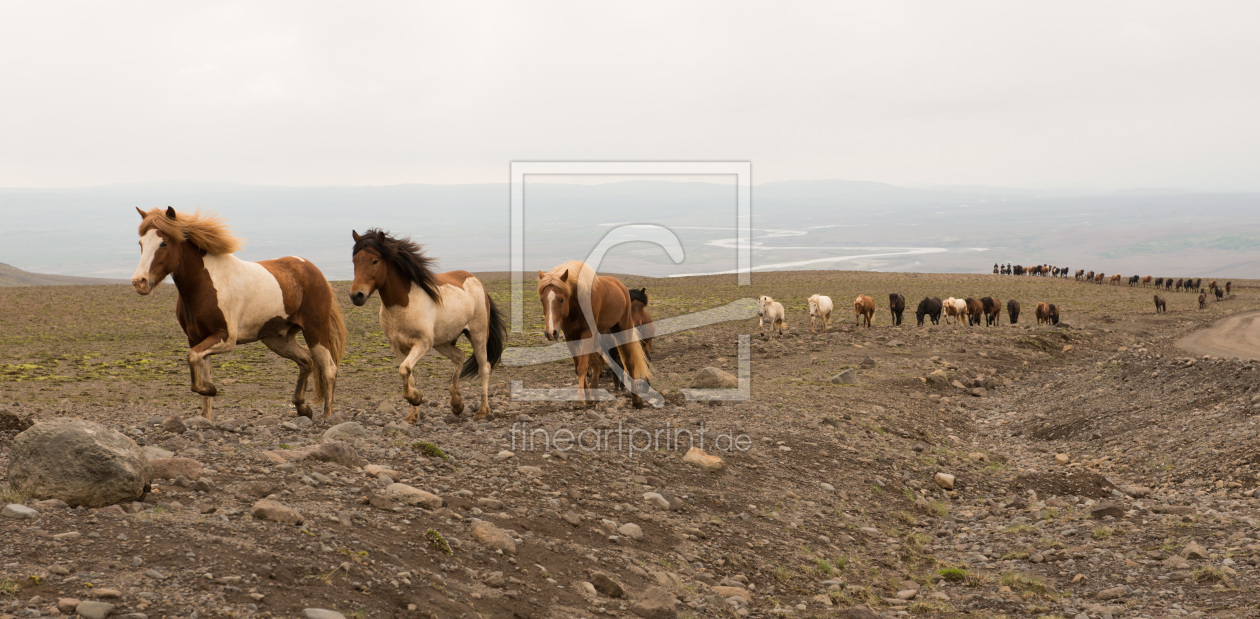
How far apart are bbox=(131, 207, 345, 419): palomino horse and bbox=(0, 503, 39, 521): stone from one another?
153 inches

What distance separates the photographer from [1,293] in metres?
50.9

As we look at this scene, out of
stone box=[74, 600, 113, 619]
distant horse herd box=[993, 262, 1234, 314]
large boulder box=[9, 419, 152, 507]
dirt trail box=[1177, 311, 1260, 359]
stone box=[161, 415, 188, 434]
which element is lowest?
dirt trail box=[1177, 311, 1260, 359]

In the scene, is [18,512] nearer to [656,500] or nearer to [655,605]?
[655,605]

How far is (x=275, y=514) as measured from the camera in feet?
20.0

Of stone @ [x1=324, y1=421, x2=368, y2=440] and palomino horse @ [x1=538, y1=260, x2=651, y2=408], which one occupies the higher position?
palomino horse @ [x1=538, y1=260, x2=651, y2=408]

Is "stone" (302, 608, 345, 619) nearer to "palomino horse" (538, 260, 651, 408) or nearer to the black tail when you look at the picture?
"palomino horse" (538, 260, 651, 408)

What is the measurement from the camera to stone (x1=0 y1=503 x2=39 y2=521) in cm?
553

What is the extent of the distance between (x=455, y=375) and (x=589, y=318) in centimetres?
231

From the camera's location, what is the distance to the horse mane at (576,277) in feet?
39.2

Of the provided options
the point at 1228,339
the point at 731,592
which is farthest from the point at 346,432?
the point at 1228,339

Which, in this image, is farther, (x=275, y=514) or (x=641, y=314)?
(x=641, y=314)

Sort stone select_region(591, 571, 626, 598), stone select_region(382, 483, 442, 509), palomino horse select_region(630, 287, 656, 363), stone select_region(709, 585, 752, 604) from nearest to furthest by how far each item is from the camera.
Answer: stone select_region(591, 571, 626, 598) → stone select_region(709, 585, 752, 604) → stone select_region(382, 483, 442, 509) → palomino horse select_region(630, 287, 656, 363)

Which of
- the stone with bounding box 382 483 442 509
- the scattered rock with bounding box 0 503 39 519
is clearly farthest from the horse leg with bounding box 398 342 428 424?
the scattered rock with bounding box 0 503 39 519

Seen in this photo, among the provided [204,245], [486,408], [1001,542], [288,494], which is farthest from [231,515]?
[1001,542]
